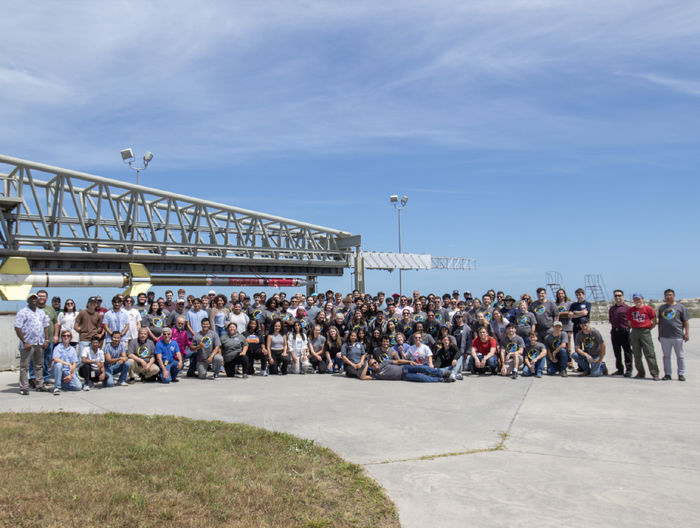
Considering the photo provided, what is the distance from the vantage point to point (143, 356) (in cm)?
1110

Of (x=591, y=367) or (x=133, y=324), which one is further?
(x=133, y=324)

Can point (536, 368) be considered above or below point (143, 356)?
below

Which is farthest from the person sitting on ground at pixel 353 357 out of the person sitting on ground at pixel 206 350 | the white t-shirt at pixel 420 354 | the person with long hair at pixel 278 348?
the person sitting on ground at pixel 206 350

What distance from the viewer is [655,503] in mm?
4254

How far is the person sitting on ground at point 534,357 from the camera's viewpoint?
1155 cm

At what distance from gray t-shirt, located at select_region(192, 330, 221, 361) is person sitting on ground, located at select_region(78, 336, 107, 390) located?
1967 mm

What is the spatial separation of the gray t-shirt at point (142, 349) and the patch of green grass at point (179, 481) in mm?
4561

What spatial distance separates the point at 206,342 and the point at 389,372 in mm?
3976

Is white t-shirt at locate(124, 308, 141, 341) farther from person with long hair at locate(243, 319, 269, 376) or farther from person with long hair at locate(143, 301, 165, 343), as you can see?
person with long hair at locate(243, 319, 269, 376)

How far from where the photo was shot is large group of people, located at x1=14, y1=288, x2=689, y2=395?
34.6 feet

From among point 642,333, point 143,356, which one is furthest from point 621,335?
point 143,356

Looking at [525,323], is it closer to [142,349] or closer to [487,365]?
[487,365]

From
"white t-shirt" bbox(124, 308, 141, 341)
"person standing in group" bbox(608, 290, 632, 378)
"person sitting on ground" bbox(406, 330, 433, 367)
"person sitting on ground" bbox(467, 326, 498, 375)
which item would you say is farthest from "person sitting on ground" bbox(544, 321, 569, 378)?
"white t-shirt" bbox(124, 308, 141, 341)

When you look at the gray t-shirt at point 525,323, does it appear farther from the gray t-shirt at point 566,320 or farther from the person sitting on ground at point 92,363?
the person sitting on ground at point 92,363
